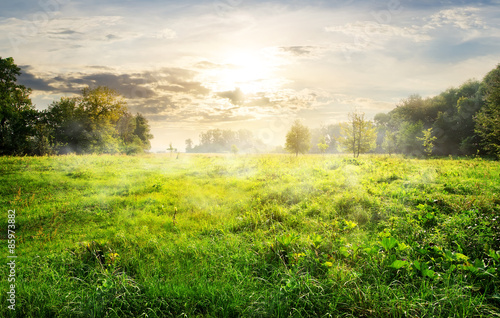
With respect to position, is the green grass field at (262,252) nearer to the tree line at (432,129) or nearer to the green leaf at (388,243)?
the green leaf at (388,243)

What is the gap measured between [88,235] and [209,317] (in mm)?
4638

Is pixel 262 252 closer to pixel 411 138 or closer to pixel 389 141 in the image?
pixel 411 138

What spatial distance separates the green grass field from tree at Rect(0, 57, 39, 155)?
30305mm

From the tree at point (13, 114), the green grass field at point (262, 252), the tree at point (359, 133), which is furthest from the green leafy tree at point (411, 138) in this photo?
the tree at point (13, 114)

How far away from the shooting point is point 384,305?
3291 millimetres

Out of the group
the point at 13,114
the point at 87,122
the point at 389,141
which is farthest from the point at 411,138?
the point at 13,114

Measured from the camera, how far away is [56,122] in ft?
137

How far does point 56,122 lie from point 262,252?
51.3 m

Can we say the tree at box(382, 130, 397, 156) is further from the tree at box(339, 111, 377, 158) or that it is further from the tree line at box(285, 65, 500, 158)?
the tree at box(339, 111, 377, 158)

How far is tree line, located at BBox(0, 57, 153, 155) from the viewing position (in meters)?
30.5

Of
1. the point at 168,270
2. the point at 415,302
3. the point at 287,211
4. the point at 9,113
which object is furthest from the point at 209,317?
the point at 9,113

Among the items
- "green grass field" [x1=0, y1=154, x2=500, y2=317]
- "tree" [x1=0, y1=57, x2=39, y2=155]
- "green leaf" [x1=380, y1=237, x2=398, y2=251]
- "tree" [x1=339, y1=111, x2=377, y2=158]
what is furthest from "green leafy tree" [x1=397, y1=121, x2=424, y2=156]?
"tree" [x1=0, y1=57, x2=39, y2=155]

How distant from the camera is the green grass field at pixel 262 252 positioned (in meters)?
3.48

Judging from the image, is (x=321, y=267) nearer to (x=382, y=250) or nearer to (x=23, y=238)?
(x=382, y=250)
